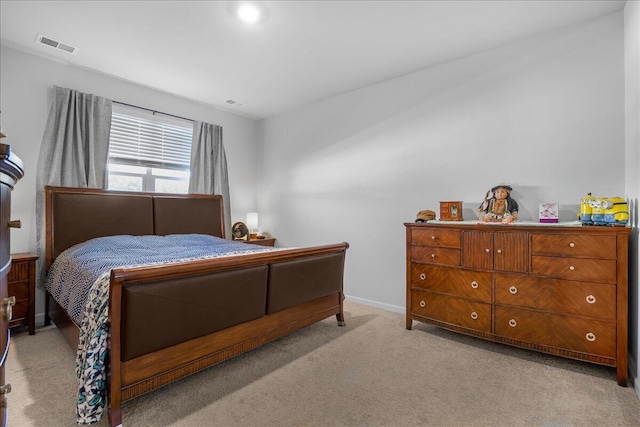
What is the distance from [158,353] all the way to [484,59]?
369 cm

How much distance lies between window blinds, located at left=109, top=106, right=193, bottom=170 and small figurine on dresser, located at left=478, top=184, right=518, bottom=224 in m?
3.88

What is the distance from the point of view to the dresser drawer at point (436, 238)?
2.79 m

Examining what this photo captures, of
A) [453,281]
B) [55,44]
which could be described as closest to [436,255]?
[453,281]

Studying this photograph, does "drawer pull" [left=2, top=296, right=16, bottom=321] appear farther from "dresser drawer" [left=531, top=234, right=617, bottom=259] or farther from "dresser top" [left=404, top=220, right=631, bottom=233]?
"dresser drawer" [left=531, top=234, right=617, bottom=259]

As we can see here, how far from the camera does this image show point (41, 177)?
3236 mm

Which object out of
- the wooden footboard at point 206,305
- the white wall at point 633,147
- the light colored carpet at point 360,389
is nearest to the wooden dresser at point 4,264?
the wooden footboard at point 206,305

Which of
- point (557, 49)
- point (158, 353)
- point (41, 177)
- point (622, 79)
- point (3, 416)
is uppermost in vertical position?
point (557, 49)

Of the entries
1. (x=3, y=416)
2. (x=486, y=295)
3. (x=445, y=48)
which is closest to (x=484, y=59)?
(x=445, y=48)

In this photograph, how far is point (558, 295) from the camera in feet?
7.54

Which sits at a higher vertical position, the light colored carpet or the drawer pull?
the drawer pull

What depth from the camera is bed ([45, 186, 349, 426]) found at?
1692 mm

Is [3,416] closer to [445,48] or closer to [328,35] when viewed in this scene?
[328,35]

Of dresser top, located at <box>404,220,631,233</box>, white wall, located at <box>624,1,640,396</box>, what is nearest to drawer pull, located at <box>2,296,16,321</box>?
dresser top, located at <box>404,220,631,233</box>

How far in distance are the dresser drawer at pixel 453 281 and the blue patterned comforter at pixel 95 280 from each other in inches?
70.4
